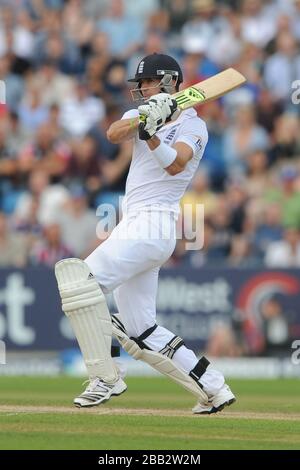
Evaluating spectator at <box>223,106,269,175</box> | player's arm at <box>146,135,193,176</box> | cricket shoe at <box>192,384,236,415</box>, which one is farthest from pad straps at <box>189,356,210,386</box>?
spectator at <box>223,106,269,175</box>

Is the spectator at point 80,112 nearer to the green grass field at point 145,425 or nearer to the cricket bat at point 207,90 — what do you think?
the green grass field at point 145,425

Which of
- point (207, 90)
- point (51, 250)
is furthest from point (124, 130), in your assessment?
point (51, 250)

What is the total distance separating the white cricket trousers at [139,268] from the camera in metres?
6.25

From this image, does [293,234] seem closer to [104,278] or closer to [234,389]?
[234,389]

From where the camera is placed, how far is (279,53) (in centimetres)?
1341

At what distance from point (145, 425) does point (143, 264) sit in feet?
2.81

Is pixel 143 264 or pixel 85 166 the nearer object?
pixel 143 264

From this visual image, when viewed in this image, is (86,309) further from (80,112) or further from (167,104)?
(80,112)

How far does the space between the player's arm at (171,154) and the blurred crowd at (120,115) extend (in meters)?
5.36

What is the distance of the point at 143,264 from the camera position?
631 centimetres

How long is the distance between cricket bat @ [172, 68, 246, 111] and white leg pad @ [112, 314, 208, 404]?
1.25m

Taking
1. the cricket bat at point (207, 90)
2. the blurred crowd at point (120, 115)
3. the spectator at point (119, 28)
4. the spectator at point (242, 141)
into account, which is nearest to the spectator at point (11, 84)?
the blurred crowd at point (120, 115)
